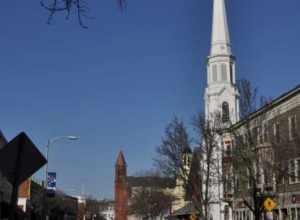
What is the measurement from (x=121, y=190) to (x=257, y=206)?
6413 inches

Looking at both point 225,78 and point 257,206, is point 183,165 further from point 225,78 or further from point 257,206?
point 225,78

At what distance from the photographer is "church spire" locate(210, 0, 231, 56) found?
9519cm

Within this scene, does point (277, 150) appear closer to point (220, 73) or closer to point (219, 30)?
point (220, 73)

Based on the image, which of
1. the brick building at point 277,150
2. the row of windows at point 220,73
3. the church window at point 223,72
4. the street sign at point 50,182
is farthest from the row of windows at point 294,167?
the church window at point 223,72

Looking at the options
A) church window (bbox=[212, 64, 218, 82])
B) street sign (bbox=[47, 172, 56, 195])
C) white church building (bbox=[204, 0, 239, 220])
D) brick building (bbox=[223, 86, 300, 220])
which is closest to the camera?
brick building (bbox=[223, 86, 300, 220])

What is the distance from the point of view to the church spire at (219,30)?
95.2 m

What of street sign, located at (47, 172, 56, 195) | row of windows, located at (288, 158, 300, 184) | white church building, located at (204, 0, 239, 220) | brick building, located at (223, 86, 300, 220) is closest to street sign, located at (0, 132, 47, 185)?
brick building, located at (223, 86, 300, 220)

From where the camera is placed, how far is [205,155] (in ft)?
181

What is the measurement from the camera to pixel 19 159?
31.6ft

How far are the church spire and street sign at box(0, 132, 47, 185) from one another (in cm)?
8673

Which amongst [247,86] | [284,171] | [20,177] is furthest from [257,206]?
[20,177]

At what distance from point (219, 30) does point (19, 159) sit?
3465 inches

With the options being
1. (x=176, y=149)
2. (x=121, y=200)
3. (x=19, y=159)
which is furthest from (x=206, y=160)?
(x=121, y=200)

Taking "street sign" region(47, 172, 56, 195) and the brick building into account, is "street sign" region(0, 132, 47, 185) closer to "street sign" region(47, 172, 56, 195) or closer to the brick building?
the brick building
